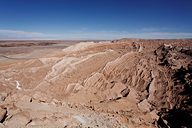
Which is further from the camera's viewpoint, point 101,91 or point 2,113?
point 101,91

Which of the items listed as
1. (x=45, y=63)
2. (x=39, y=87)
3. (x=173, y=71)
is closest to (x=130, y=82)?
(x=173, y=71)

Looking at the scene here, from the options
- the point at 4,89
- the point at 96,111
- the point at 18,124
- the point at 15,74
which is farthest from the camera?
the point at 15,74

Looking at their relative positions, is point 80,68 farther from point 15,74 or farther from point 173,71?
point 173,71

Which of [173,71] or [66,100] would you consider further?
[173,71]

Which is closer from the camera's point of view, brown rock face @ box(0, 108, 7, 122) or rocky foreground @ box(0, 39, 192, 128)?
brown rock face @ box(0, 108, 7, 122)

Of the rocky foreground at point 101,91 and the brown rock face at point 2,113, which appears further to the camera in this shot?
the rocky foreground at point 101,91

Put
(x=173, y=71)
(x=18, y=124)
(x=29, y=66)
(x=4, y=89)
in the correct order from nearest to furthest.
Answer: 1. (x=18, y=124)
2. (x=4, y=89)
3. (x=173, y=71)
4. (x=29, y=66)

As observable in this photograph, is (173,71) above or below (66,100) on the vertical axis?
above
